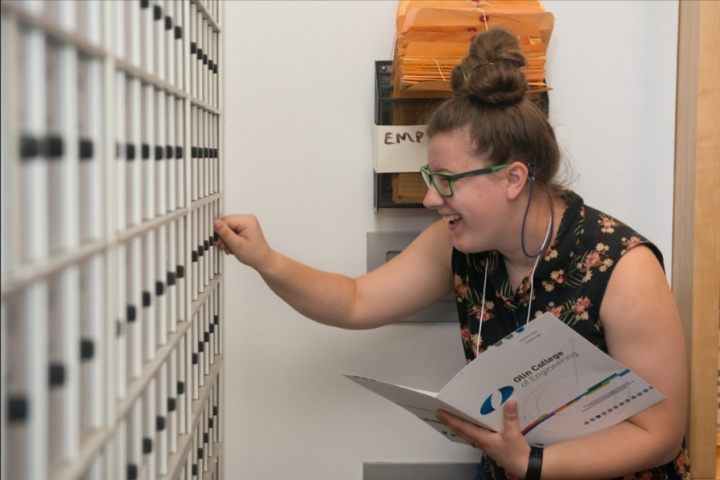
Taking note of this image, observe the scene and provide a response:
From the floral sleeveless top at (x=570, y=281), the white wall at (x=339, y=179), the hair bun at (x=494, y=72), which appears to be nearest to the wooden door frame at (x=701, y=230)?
the white wall at (x=339, y=179)

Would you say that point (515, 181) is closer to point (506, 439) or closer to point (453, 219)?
point (453, 219)

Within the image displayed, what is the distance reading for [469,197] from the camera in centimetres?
124

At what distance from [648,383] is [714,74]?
2.78ft

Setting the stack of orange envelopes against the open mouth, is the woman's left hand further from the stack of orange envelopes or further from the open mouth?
the stack of orange envelopes

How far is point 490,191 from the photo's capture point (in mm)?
1234

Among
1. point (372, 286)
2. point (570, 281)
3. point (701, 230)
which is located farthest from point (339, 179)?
point (701, 230)

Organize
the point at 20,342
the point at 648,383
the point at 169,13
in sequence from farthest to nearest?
the point at 648,383
the point at 169,13
the point at 20,342

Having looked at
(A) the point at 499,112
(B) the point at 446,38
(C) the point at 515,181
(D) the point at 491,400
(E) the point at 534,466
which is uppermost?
(B) the point at 446,38

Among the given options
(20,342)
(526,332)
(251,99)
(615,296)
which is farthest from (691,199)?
(20,342)

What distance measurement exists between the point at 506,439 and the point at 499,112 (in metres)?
0.63

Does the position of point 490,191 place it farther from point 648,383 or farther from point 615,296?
point 648,383

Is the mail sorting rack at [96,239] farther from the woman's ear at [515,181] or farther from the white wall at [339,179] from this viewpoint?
the woman's ear at [515,181]

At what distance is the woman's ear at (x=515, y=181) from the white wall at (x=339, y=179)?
487 mm

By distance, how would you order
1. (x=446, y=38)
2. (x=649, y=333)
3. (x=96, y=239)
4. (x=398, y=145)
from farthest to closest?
(x=398, y=145) → (x=446, y=38) → (x=649, y=333) → (x=96, y=239)
